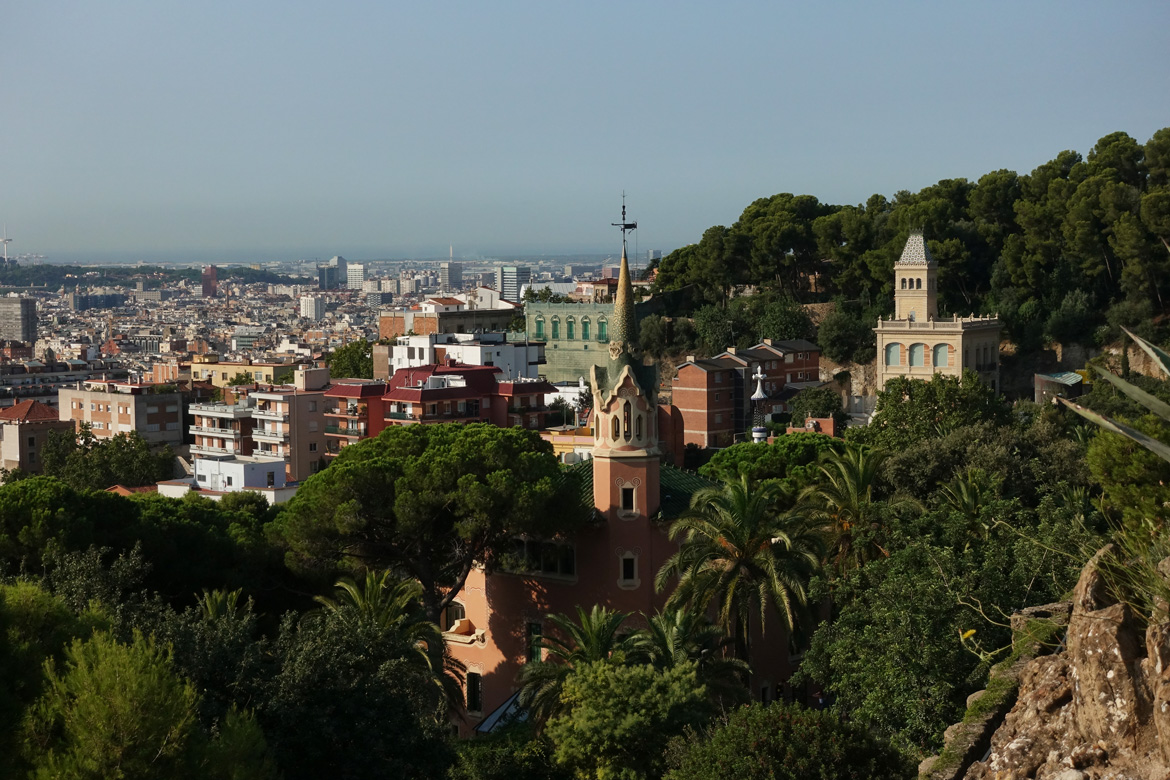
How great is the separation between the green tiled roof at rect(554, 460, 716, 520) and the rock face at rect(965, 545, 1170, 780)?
14469mm

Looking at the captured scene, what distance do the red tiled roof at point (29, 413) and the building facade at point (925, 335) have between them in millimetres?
31355

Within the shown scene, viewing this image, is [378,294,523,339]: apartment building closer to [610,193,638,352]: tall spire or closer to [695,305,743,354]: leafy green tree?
[695,305,743,354]: leafy green tree

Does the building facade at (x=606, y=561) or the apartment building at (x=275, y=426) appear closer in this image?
the building facade at (x=606, y=561)

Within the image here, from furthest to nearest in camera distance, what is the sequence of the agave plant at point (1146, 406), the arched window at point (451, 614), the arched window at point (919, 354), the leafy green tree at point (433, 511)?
the arched window at point (919, 354) → the arched window at point (451, 614) → the leafy green tree at point (433, 511) → the agave plant at point (1146, 406)

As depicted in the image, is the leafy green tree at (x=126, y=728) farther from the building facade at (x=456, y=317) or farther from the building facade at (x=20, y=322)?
the building facade at (x=20, y=322)

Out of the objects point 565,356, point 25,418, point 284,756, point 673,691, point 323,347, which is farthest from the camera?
point 323,347

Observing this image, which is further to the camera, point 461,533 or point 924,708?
point 461,533

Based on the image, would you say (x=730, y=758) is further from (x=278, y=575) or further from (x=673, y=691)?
(x=278, y=575)

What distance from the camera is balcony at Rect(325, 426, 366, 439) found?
4747 centimetres

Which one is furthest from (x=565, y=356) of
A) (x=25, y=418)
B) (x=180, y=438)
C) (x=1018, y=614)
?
(x=1018, y=614)

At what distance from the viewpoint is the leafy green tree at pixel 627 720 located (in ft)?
50.8

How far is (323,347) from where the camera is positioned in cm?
12744

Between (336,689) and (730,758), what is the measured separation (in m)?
4.26

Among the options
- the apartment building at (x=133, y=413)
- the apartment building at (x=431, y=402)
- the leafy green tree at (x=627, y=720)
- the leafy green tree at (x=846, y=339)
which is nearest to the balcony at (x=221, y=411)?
the apartment building at (x=431, y=402)
